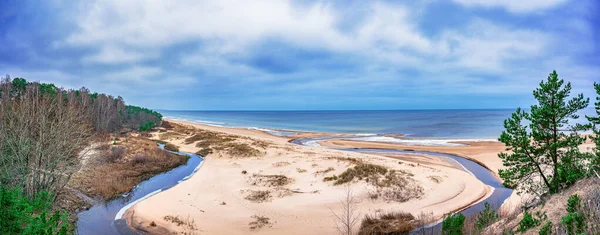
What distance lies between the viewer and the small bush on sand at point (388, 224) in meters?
17.4

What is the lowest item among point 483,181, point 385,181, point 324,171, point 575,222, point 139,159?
point 483,181

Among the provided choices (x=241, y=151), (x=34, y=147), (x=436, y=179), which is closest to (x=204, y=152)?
(x=241, y=151)

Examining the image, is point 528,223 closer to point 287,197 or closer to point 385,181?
point 385,181

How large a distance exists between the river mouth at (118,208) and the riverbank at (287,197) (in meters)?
0.86

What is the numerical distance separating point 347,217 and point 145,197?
16.2 metres

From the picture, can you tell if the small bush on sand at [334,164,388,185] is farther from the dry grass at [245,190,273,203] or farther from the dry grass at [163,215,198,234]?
the dry grass at [163,215,198,234]

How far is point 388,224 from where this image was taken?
1833cm

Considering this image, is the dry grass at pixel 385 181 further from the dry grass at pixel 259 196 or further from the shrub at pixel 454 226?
the shrub at pixel 454 226

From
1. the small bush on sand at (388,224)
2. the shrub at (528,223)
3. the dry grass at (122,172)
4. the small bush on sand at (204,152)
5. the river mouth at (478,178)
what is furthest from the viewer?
the small bush on sand at (204,152)

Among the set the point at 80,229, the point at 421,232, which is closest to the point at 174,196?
the point at 80,229

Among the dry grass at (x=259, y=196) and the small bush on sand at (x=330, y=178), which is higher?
the small bush on sand at (x=330, y=178)

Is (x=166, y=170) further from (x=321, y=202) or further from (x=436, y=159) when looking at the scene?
(x=436, y=159)

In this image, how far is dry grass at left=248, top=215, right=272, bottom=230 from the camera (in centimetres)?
1866

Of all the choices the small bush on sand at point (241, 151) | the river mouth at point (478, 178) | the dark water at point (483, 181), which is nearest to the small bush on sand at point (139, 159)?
the small bush on sand at point (241, 151)
